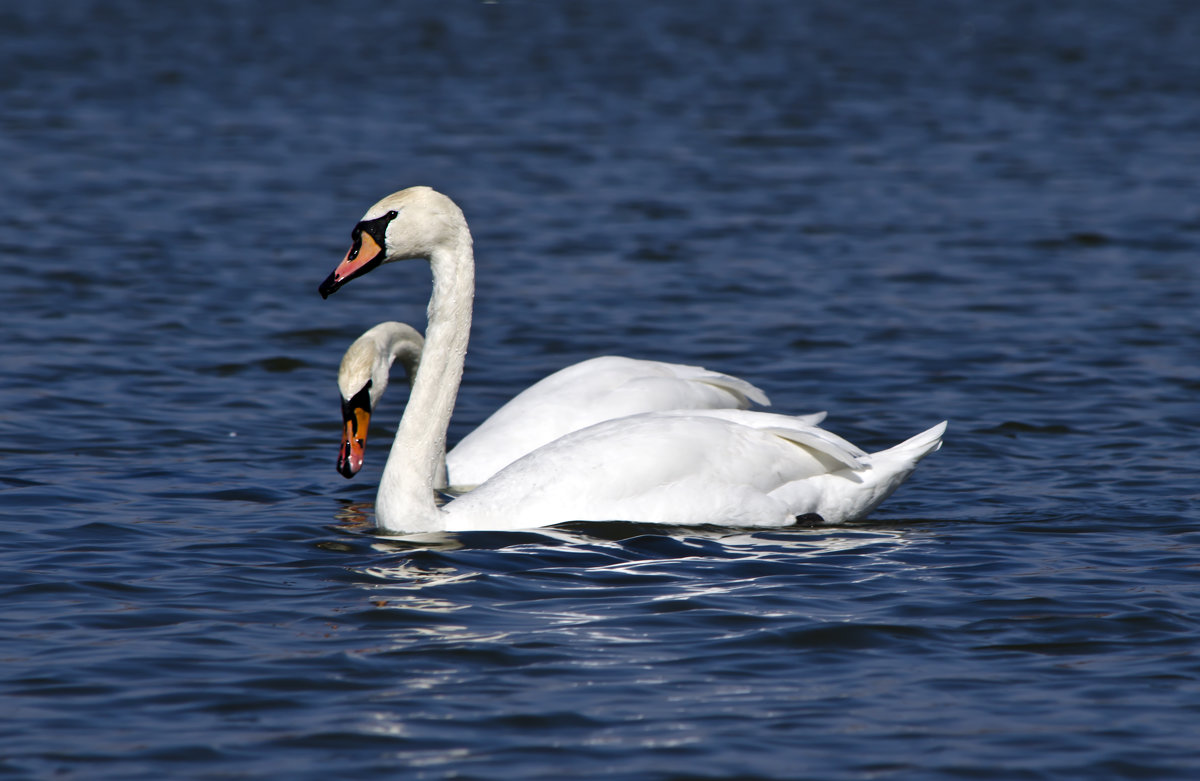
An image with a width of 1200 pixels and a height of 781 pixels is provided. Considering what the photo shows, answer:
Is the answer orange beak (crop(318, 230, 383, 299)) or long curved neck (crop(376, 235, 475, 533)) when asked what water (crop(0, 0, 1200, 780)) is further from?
orange beak (crop(318, 230, 383, 299))

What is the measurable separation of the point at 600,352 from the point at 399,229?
4.77 metres

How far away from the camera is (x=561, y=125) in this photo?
23.0 metres

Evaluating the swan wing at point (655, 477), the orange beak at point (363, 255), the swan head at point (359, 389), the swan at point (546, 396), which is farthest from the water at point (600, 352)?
the orange beak at point (363, 255)

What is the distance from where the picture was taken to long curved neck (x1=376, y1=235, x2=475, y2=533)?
771 cm

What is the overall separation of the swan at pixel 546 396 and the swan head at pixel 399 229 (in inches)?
43.9

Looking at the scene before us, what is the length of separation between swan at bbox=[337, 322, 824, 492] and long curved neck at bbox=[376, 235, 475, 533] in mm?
762

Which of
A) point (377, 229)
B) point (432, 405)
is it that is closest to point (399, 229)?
point (377, 229)

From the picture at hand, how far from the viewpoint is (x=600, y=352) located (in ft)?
40.6

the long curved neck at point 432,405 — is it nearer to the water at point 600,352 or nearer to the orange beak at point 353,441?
the water at point 600,352

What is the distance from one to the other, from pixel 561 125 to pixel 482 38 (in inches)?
439

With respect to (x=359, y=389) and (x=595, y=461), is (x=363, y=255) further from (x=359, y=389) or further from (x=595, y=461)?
(x=595, y=461)

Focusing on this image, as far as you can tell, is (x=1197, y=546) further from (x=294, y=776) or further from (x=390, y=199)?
(x=294, y=776)

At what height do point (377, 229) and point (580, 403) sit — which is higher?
point (377, 229)

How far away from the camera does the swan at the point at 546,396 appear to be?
8.98m
